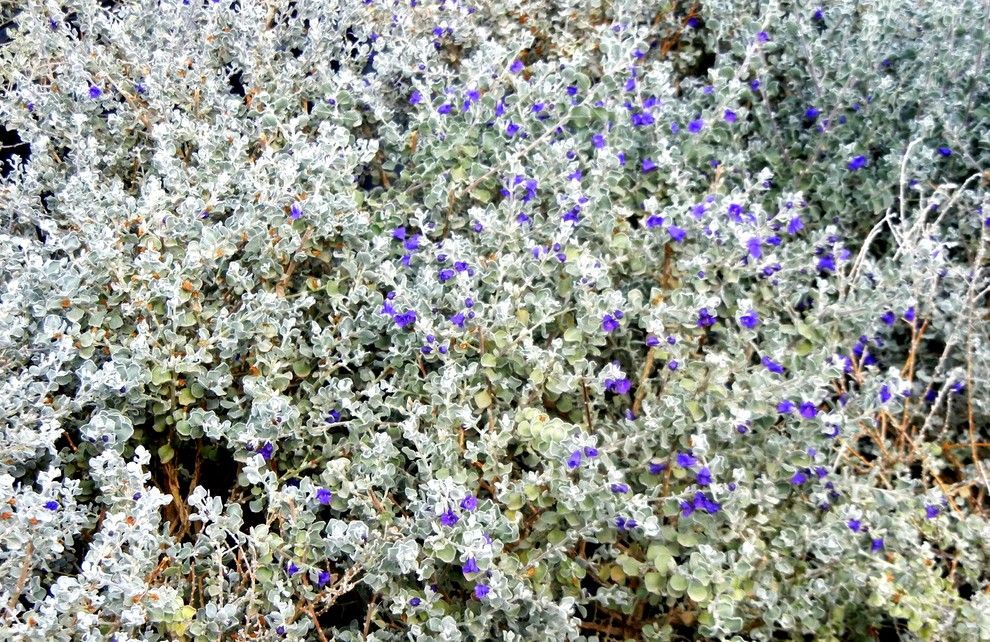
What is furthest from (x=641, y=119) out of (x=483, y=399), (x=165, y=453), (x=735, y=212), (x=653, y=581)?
(x=165, y=453)

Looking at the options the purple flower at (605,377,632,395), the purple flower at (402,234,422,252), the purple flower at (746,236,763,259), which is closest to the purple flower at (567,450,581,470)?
the purple flower at (605,377,632,395)

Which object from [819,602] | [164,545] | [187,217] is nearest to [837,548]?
[819,602]

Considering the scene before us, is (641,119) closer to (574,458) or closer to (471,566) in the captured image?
(574,458)

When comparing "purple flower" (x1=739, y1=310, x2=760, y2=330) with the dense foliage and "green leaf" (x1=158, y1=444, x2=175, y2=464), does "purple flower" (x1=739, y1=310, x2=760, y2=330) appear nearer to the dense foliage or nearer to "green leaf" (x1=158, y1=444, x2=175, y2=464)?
the dense foliage

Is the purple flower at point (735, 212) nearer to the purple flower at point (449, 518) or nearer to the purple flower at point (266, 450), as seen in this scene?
the purple flower at point (449, 518)

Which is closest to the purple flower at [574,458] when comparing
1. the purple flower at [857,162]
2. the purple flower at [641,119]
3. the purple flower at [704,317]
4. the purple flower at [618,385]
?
the purple flower at [618,385]

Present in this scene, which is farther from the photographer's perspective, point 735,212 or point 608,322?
point 735,212

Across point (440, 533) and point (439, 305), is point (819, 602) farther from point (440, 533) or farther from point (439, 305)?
point (439, 305)
